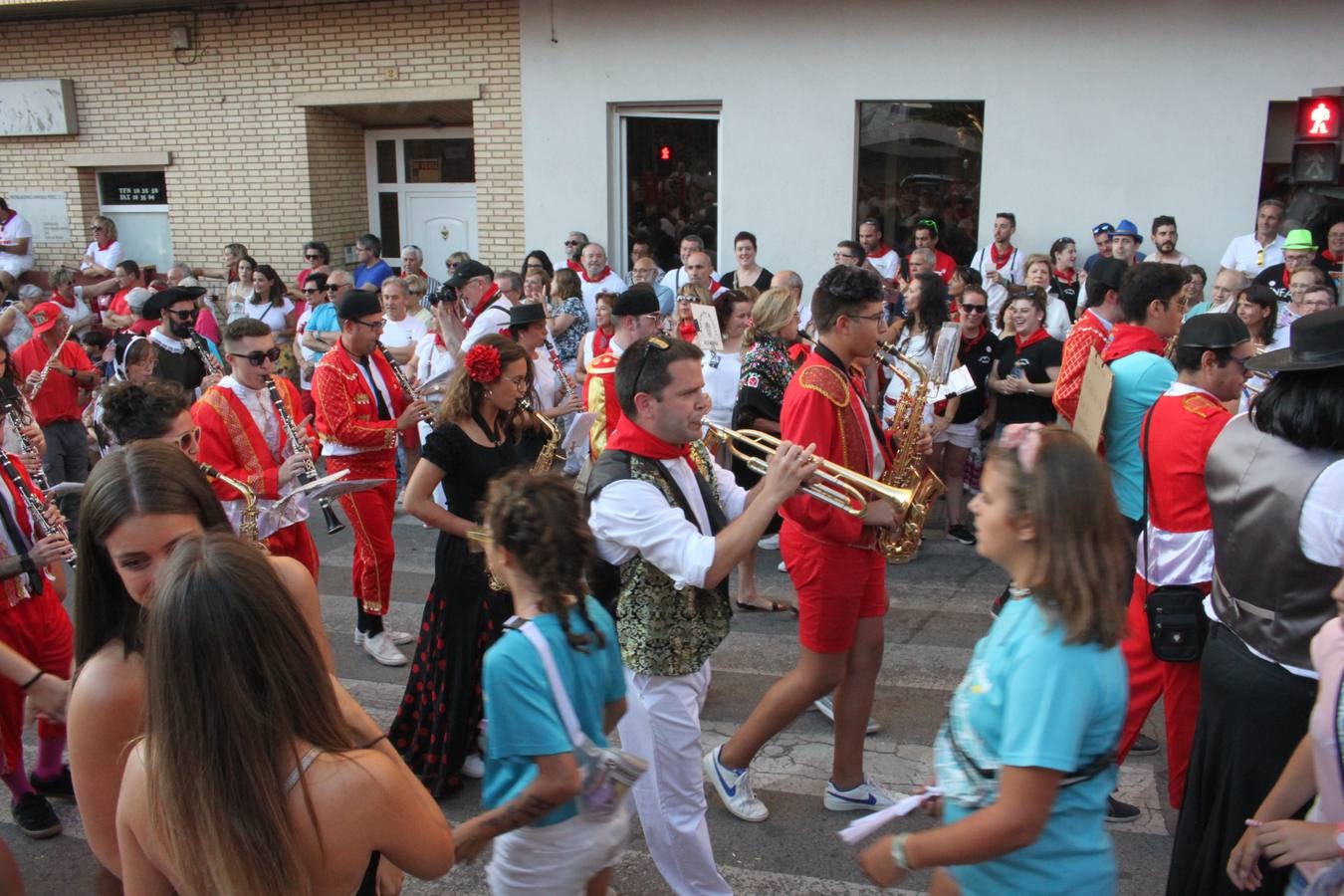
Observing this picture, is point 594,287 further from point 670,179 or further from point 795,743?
point 795,743

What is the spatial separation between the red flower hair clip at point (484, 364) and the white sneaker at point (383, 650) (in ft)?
7.29

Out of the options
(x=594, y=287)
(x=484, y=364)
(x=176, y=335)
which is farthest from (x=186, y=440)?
(x=594, y=287)

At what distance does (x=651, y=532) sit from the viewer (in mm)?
3371

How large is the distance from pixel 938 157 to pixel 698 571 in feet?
33.0

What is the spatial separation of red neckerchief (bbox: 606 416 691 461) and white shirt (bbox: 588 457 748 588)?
0.37 feet

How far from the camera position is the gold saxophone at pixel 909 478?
4.27 metres

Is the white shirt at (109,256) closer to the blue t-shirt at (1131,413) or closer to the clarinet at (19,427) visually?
the clarinet at (19,427)

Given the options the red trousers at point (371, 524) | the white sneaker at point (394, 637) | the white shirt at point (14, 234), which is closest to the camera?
the red trousers at point (371, 524)

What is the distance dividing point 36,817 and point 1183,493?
4803 mm

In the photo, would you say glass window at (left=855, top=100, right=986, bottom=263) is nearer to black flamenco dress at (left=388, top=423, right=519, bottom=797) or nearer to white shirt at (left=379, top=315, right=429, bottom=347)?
white shirt at (left=379, top=315, right=429, bottom=347)

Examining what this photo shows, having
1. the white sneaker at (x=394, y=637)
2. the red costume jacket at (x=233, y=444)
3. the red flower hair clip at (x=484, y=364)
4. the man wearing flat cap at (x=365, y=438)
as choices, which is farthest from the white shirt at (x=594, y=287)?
the red flower hair clip at (x=484, y=364)

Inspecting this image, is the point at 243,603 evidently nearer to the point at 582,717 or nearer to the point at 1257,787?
the point at 582,717

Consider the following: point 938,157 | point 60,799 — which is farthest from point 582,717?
point 938,157

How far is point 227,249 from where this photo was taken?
1350 centimetres
